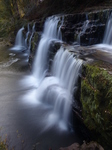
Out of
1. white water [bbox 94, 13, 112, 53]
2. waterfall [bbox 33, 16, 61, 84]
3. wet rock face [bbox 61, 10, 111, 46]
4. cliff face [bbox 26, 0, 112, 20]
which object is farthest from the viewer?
cliff face [bbox 26, 0, 112, 20]

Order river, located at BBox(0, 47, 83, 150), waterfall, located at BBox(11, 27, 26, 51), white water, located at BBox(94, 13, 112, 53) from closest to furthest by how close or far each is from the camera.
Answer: river, located at BBox(0, 47, 83, 150) → white water, located at BBox(94, 13, 112, 53) → waterfall, located at BBox(11, 27, 26, 51)

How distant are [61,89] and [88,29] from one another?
169 inches

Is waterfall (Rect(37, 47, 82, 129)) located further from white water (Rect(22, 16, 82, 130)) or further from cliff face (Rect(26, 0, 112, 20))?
cliff face (Rect(26, 0, 112, 20))

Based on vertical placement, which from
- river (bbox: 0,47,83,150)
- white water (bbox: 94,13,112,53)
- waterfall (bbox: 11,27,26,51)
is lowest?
river (bbox: 0,47,83,150)

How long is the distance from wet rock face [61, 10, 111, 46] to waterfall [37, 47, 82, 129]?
6.72 ft

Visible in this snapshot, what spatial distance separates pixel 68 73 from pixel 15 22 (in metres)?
20.6

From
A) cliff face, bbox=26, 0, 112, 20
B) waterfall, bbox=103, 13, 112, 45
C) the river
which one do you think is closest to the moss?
the river

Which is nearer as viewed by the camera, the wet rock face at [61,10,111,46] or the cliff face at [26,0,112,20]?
the wet rock face at [61,10,111,46]

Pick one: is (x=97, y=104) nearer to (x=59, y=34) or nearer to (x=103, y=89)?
(x=103, y=89)

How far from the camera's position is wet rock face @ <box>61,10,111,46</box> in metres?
8.16

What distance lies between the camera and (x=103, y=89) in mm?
3783

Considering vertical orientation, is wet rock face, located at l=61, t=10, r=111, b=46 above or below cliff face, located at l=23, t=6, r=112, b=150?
above

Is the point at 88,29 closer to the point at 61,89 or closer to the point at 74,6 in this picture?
the point at 61,89

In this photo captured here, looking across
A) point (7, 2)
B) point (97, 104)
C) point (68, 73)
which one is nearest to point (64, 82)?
point (68, 73)
